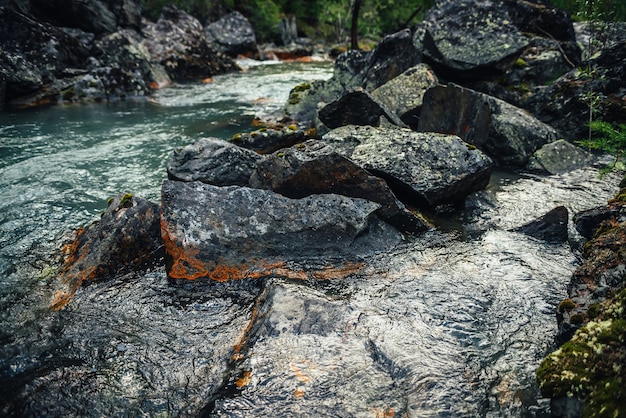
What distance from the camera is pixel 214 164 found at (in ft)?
25.3

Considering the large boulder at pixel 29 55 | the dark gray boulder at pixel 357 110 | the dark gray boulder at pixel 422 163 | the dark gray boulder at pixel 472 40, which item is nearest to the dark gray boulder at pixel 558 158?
the dark gray boulder at pixel 422 163

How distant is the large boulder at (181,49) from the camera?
24.1 meters

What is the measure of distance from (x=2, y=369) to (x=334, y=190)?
4823 mm

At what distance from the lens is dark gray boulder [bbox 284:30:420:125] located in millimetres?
13742

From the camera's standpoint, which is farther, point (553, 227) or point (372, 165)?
point (372, 165)

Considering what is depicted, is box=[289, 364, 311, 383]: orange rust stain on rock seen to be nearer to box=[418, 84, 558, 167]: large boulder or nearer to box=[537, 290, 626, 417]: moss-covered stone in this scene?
box=[537, 290, 626, 417]: moss-covered stone

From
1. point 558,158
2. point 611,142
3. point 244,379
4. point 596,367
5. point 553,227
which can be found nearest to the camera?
point 596,367

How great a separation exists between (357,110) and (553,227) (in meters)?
5.22

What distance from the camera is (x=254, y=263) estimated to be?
19.1 feet

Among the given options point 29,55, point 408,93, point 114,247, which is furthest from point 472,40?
point 29,55

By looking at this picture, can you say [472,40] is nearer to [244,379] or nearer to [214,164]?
[214,164]

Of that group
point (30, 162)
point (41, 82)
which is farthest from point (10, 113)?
point (30, 162)

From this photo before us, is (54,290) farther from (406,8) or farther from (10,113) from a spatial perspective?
(406,8)

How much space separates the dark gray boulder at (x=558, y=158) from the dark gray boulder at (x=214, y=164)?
21.0 feet
